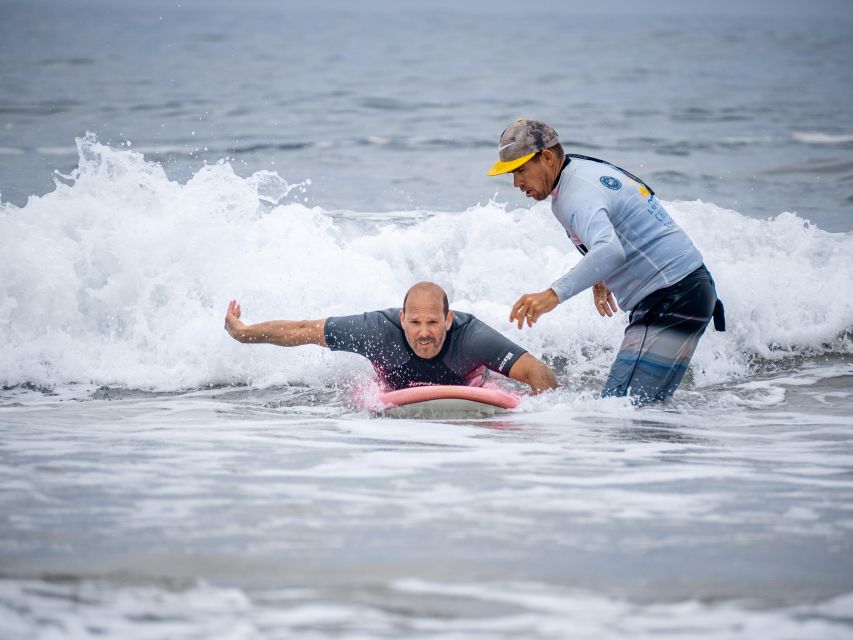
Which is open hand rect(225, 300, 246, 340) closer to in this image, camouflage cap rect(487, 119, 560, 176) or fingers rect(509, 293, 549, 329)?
camouflage cap rect(487, 119, 560, 176)

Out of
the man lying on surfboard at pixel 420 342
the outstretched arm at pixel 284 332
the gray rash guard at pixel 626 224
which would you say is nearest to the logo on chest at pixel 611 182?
the gray rash guard at pixel 626 224

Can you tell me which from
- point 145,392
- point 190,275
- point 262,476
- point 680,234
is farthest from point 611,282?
point 190,275

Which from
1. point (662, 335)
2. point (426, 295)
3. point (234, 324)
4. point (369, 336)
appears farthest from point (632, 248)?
point (234, 324)

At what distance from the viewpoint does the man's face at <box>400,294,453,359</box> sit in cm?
654

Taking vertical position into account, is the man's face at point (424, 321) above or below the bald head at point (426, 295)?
below

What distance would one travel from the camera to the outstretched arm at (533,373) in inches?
262

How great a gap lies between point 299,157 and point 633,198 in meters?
13.7

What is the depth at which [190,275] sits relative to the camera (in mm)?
10406

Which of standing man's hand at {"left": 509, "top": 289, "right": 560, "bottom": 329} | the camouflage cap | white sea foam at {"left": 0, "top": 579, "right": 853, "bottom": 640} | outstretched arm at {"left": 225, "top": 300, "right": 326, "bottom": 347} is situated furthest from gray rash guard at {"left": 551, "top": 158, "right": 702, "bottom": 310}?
white sea foam at {"left": 0, "top": 579, "right": 853, "bottom": 640}

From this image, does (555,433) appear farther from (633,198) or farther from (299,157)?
(299,157)

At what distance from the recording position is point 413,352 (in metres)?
6.74

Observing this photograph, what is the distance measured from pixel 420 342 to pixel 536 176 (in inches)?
47.4

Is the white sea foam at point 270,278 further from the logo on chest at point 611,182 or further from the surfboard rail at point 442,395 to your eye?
the logo on chest at point 611,182

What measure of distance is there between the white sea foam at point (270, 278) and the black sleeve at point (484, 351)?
218cm
